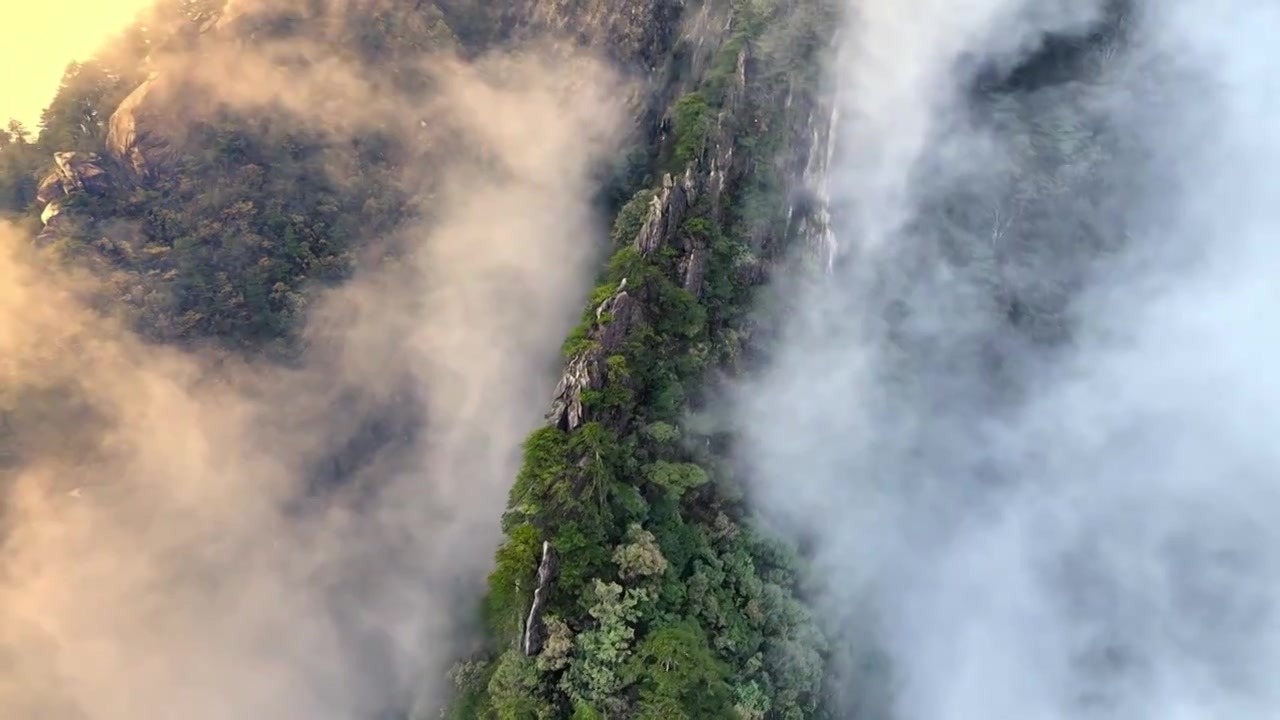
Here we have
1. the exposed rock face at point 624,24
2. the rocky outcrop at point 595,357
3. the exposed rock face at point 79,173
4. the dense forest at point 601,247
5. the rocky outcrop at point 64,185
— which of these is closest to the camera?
the dense forest at point 601,247

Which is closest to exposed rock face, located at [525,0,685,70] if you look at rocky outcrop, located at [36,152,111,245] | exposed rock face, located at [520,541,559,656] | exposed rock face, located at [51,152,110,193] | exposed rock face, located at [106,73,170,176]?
exposed rock face, located at [106,73,170,176]

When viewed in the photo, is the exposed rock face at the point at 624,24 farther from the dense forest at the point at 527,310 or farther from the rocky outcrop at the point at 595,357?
the rocky outcrop at the point at 595,357

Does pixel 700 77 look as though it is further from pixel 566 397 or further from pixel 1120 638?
pixel 1120 638

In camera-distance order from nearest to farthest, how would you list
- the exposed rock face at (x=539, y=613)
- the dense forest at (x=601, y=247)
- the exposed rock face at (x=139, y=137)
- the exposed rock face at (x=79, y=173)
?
1. the exposed rock face at (x=539, y=613)
2. the dense forest at (x=601, y=247)
3. the exposed rock face at (x=79, y=173)
4. the exposed rock face at (x=139, y=137)

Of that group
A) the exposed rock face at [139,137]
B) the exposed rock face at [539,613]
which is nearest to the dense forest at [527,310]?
the exposed rock face at [139,137]

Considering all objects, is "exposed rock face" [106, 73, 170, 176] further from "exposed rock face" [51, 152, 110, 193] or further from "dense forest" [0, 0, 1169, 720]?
"exposed rock face" [51, 152, 110, 193]

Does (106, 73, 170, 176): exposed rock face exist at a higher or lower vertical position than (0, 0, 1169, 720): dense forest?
higher

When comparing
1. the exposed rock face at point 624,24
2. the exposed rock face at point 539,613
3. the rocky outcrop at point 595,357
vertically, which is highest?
the exposed rock face at point 624,24
